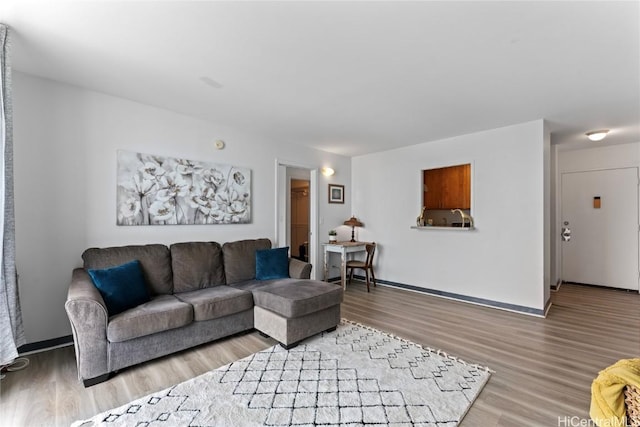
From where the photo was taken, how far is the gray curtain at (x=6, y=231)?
195cm

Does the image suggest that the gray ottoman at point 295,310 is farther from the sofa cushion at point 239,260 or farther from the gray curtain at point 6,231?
the gray curtain at point 6,231

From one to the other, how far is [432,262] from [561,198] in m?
3.12

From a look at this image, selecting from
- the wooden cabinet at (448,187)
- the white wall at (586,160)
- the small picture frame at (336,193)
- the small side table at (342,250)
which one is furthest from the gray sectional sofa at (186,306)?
the white wall at (586,160)

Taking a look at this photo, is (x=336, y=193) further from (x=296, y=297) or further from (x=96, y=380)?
(x=96, y=380)

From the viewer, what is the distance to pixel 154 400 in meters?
1.94

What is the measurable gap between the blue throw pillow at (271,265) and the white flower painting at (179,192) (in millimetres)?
628

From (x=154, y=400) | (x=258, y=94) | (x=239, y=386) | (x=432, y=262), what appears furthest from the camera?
(x=432, y=262)

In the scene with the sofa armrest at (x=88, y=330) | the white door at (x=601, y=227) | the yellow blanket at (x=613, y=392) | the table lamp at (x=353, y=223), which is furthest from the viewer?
the table lamp at (x=353, y=223)

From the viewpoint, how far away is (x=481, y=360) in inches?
98.5

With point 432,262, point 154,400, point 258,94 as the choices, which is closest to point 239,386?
point 154,400

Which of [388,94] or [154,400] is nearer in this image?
[154,400]

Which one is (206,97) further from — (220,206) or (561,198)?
(561,198)

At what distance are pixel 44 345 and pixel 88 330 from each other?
1067 millimetres

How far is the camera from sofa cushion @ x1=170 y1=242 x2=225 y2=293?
10.3ft
